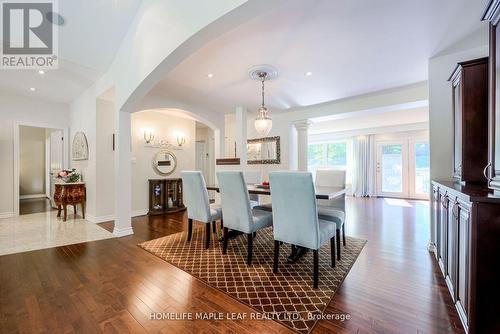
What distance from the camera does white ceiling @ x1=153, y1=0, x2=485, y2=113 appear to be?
6.28 ft

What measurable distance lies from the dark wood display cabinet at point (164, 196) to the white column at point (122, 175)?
4.55ft

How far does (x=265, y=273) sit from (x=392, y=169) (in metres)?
7.12

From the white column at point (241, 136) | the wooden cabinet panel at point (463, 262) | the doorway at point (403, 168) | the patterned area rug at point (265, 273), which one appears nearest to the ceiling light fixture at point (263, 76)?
the white column at point (241, 136)

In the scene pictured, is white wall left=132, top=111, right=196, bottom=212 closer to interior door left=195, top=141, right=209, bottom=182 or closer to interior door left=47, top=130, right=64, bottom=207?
interior door left=47, top=130, right=64, bottom=207

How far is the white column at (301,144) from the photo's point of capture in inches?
201

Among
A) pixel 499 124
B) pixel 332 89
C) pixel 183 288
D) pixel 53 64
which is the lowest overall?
pixel 183 288

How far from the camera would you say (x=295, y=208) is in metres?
1.90

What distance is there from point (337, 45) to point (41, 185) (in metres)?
9.85

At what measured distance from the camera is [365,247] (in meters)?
2.74

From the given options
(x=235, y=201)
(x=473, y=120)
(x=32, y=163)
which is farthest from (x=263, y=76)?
(x=32, y=163)

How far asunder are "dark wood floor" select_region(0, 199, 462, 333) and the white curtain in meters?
5.10

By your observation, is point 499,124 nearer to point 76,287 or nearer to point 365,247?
point 365,247

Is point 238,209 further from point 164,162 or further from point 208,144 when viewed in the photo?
point 208,144

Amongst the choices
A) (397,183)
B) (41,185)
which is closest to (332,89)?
(397,183)
